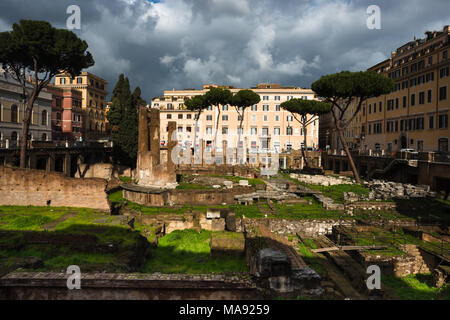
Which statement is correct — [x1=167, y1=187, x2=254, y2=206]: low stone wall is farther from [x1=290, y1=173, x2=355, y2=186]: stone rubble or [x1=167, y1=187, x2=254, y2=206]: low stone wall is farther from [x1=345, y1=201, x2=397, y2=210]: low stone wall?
[x1=290, y1=173, x2=355, y2=186]: stone rubble

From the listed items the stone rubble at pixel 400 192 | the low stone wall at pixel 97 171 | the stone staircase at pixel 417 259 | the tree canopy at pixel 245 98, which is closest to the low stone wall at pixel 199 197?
the stone rubble at pixel 400 192

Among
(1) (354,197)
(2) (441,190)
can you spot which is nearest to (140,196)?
(1) (354,197)

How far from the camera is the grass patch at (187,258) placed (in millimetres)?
11039

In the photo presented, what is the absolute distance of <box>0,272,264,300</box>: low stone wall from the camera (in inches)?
269

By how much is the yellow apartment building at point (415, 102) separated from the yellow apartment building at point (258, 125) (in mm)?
14010

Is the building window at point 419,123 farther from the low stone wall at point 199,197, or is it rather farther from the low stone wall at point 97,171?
the low stone wall at point 97,171

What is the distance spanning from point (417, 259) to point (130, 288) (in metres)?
12.6

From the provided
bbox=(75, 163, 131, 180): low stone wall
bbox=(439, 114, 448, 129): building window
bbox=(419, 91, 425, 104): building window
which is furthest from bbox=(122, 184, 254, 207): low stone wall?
bbox=(419, 91, 425, 104): building window

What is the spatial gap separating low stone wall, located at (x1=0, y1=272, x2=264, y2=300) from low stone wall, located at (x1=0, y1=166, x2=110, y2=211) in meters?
10.5

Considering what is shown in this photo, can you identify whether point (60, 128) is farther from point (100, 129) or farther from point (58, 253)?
point (58, 253)

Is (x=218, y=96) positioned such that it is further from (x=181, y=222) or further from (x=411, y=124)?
(x=181, y=222)

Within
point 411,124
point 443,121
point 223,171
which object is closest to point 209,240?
point 223,171

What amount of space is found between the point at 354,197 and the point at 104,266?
737 inches
